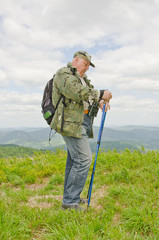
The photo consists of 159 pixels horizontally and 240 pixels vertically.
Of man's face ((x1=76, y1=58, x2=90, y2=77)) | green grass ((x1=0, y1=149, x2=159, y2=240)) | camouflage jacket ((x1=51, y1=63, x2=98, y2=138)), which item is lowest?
green grass ((x1=0, y1=149, x2=159, y2=240))

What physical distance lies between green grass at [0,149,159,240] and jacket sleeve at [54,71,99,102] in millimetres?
2307

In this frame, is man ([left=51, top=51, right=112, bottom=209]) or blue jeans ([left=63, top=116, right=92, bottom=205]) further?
blue jeans ([left=63, top=116, right=92, bottom=205])

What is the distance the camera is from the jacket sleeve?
12.6 feet

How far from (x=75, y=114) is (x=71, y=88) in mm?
562

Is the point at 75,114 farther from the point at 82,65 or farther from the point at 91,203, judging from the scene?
the point at 91,203

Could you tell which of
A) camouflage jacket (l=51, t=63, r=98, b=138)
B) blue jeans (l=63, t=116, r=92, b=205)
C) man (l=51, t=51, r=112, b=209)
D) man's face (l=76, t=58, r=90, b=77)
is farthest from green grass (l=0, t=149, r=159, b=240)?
man's face (l=76, t=58, r=90, b=77)

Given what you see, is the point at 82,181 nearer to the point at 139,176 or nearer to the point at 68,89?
the point at 68,89

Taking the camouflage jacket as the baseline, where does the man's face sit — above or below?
above

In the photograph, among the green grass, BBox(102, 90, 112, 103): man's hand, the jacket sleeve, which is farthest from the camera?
BBox(102, 90, 112, 103): man's hand

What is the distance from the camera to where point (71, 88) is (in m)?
3.83

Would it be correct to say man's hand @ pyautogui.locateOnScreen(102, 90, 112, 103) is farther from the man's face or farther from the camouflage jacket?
the man's face

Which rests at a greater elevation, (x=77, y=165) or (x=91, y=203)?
(x=77, y=165)

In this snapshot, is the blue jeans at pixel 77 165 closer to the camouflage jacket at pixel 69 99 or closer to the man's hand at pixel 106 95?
the camouflage jacket at pixel 69 99

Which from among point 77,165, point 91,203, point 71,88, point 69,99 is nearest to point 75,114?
point 69,99
